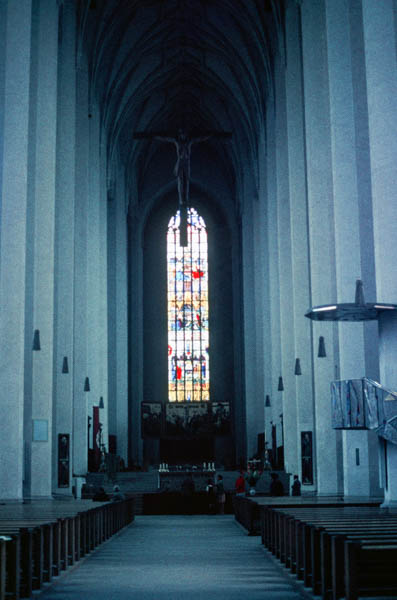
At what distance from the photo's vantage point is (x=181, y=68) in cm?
3838

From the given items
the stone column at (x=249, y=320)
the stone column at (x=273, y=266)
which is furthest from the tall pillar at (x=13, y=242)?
the stone column at (x=249, y=320)

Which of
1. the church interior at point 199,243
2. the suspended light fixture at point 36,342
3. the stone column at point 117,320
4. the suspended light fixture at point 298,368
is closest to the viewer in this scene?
the church interior at point 199,243

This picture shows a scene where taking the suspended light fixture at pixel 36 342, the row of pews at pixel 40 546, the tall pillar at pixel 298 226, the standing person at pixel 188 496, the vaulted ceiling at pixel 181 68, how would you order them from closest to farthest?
the row of pews at pixel 40 546 → the suspended light fixture at pixel 36 342 → the tall pillar at pixel 298 226 → the standing person at pixel 188 496 → the vaulted ceiling at pixel 181 68

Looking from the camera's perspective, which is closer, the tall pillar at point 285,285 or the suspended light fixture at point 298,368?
the suspended light fixture at point 298,368

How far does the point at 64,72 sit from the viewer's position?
26078 mm

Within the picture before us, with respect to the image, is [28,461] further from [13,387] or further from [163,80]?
[163,80]

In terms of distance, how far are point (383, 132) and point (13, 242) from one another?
313 inches

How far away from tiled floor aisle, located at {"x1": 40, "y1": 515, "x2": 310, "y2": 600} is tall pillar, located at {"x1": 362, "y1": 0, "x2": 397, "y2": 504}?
12.4ft

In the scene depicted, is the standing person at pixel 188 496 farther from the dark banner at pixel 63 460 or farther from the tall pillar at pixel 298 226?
the dark banner at pixel 63 460

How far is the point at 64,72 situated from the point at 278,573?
20233 mm

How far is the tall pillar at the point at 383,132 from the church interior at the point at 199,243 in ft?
0.12

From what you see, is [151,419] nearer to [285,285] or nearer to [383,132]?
[285,285]

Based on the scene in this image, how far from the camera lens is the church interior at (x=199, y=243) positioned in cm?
1739

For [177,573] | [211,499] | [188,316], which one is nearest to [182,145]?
[211,499]
